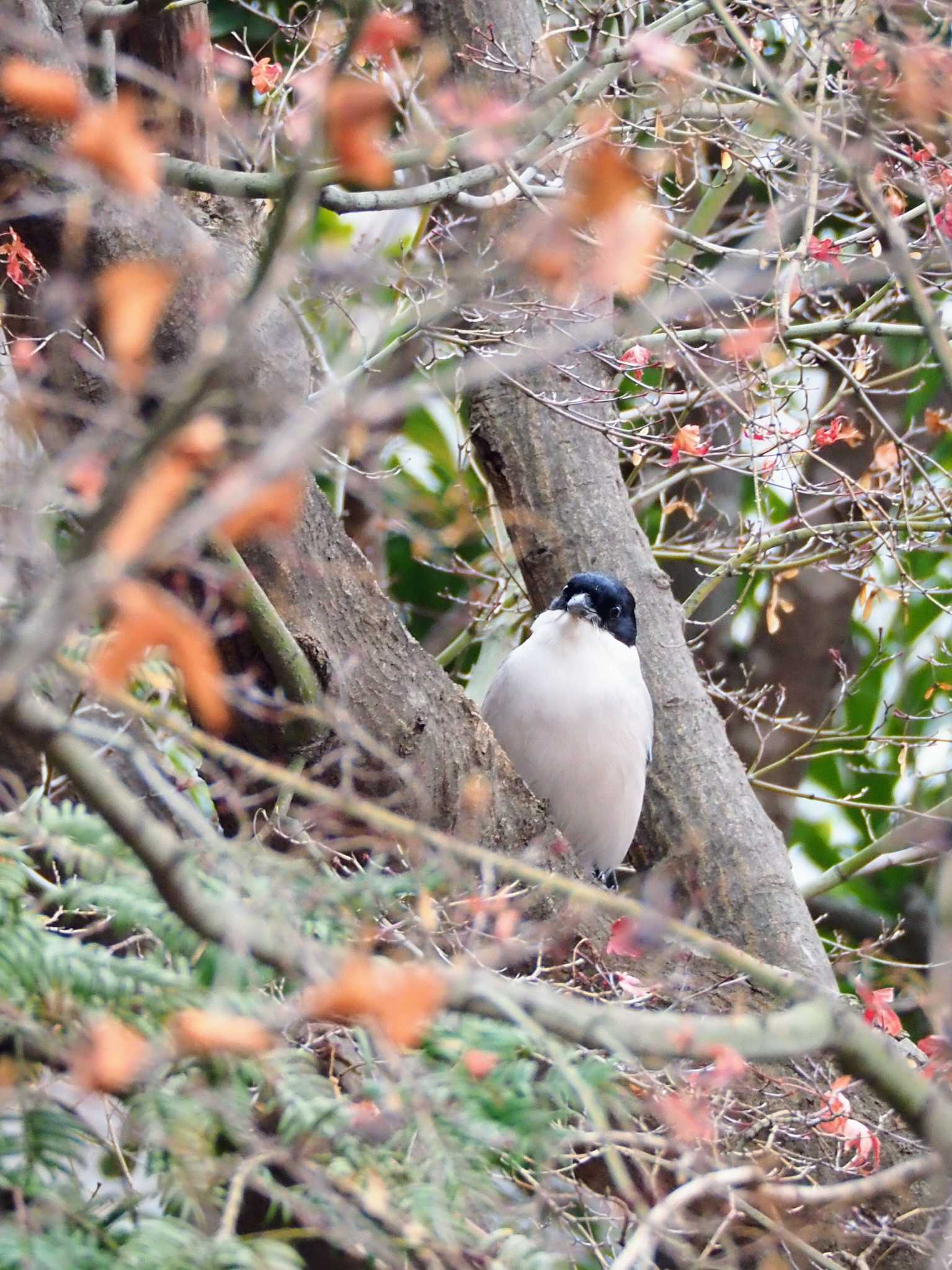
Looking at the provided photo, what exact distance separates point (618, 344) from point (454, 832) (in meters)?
1.40

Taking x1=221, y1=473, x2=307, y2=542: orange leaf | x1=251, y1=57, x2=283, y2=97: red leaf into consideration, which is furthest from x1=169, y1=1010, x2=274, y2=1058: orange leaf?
x1=251, y1=57, x2=283, y2=97: red leaf

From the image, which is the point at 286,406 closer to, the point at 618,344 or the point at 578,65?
the point at 578,65

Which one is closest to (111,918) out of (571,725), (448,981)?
(448,981)

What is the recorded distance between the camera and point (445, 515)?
162 inches

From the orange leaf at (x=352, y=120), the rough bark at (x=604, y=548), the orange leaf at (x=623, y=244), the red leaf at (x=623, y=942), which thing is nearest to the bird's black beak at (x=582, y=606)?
the rough bark at (x=604, y=548)

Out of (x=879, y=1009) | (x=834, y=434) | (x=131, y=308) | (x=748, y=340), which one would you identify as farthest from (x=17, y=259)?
(x=879, y=1009)

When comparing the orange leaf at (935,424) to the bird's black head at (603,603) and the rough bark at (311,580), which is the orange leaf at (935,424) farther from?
the rough bark at (311,580)

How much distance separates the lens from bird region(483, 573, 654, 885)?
11.2 feet

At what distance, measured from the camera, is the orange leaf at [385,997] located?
96 cm

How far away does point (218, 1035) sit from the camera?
1.04 meters

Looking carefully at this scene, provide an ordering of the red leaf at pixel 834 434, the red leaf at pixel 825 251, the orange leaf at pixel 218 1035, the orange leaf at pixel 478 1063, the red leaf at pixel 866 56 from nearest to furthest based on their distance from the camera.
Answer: the orange leaf at pixel 218 1035
the orange leaf at pixel 478 1063
the red leaf at pixel 866 56
the red leaf at pixel 825 251
the red leaf at pixel 834 434

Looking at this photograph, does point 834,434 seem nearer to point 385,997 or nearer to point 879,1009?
point 879,1009

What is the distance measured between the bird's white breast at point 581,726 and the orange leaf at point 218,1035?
2.31 m

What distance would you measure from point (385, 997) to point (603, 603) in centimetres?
251
